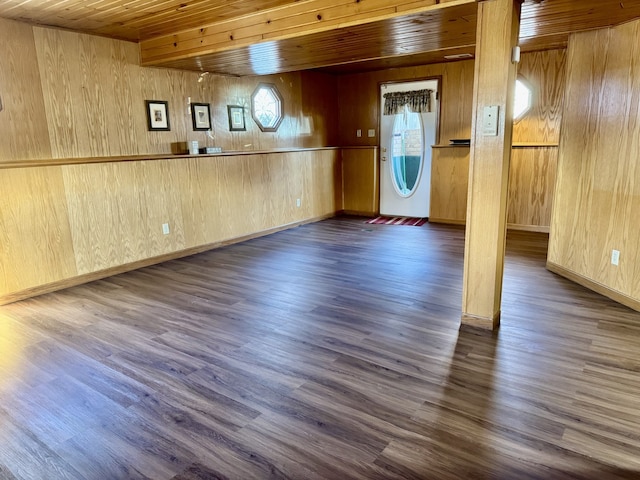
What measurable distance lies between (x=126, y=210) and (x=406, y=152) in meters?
4.25

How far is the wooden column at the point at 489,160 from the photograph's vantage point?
8.40 feet

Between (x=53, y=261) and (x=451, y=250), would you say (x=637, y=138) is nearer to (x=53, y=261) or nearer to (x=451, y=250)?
(x=451, y=250)

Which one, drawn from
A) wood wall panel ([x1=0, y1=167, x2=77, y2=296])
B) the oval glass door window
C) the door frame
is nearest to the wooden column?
wood wall panel ([x1=0, y1=167, x2=77, y2=296])

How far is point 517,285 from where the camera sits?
12.3 feet

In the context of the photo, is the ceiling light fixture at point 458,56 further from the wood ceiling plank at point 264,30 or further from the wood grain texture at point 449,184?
the wood ceiling plank at point 264,30

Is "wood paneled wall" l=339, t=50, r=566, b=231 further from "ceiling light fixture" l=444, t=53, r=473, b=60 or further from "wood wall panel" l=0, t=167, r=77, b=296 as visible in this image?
"wood wall panel" l=0, t=167, r=77, b=296

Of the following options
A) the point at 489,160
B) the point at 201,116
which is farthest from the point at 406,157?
the point at 489,160

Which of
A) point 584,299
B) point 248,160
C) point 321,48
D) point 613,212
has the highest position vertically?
point 321,48

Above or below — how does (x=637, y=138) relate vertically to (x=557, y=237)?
above

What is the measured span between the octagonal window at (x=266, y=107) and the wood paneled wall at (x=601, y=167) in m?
3.63

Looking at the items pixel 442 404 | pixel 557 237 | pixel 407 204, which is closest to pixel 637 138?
pixel 557 237

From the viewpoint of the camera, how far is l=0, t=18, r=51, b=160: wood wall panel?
3529mm

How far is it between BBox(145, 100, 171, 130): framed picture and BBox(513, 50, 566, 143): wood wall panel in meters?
4.43

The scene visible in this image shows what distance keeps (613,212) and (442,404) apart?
7.81ft
